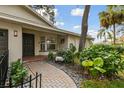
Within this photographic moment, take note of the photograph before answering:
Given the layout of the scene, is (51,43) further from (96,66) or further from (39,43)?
(96,66)

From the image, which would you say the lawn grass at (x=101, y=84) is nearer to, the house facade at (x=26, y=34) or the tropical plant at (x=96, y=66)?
the tropical plant at (x=96, y=66)

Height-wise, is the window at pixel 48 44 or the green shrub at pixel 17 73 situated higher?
the window at pixel 48 44

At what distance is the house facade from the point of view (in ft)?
35.3

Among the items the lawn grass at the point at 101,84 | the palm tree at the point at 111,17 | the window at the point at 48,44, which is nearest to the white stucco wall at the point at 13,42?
the lawn grass at the point at 101,84

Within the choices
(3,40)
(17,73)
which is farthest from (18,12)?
(17,73)

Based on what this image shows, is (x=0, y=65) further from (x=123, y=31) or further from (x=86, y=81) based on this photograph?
(x=123, y=31)

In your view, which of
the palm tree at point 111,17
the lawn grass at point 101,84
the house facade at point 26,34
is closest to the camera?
the lawn grass at point 101,84

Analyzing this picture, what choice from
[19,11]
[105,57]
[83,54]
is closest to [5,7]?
[19,11]

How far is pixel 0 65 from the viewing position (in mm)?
6207

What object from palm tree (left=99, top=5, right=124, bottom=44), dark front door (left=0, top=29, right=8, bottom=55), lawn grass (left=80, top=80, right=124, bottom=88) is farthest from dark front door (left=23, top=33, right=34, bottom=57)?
palm tree (left=99, top=5, right=124, bottom=44)

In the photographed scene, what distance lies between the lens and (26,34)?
15836 mm

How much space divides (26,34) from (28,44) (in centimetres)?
80

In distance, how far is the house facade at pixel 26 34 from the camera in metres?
10.8

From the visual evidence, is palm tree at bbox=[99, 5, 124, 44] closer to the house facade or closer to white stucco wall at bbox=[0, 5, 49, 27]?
the house facade
